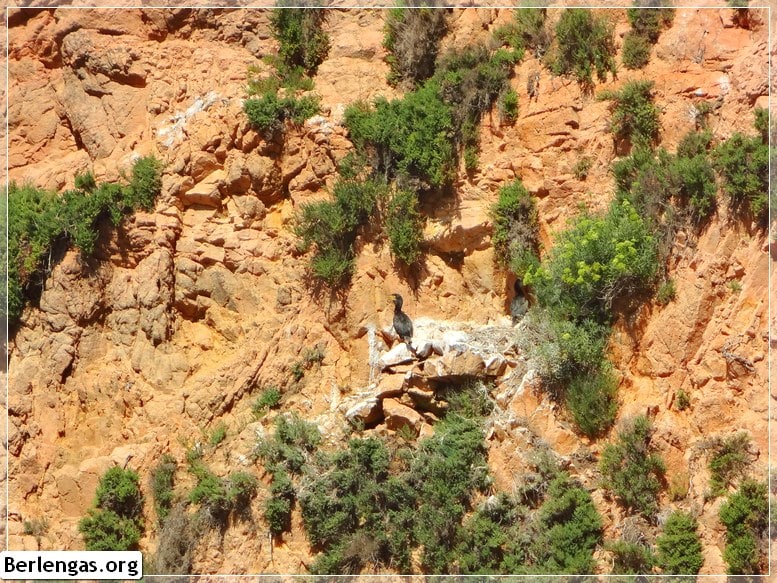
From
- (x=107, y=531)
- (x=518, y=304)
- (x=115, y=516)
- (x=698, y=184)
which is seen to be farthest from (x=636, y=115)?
(x=107, y=531)

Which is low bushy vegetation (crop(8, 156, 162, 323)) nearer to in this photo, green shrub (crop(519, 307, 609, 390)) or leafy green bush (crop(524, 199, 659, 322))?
leafy green bush (crop(524, 199, 659, 322))

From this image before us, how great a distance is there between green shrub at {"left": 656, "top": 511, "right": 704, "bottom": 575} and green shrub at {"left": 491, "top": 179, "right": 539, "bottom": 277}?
3368 millimetres

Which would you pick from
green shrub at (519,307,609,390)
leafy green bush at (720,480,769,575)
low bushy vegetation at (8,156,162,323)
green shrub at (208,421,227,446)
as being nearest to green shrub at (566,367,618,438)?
green shrub at (519,307,609,390)

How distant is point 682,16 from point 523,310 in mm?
4051

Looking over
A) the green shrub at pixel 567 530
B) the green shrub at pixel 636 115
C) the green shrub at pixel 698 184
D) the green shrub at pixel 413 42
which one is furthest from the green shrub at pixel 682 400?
the green shrub at pixel 413 42

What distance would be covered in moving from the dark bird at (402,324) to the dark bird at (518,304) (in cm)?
124

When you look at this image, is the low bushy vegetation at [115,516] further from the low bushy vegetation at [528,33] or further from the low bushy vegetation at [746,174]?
the low bushy vegetation at [746,174]

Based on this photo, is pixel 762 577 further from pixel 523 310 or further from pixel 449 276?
pixel 449 276

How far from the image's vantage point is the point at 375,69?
13.7 meters

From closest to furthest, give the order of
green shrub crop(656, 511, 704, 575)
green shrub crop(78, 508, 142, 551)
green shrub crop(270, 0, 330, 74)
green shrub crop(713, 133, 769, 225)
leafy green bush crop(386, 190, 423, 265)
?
green shrub crop(656, 511, 704, 575), green shrub crop(713, 133, 769, 225), green shrub crop(78, 508, 142, 551), leafy green bush crop(386, 190, 423, 265), green shrub crop(270, 0, 330, 74)

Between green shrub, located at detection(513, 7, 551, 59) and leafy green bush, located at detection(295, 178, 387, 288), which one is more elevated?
green shrub, located at detection(513, 7, 551, 59)

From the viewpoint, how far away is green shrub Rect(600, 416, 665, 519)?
440 inches

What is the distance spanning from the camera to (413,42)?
13.5 metres

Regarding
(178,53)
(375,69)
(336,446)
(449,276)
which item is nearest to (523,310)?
(449,276)
